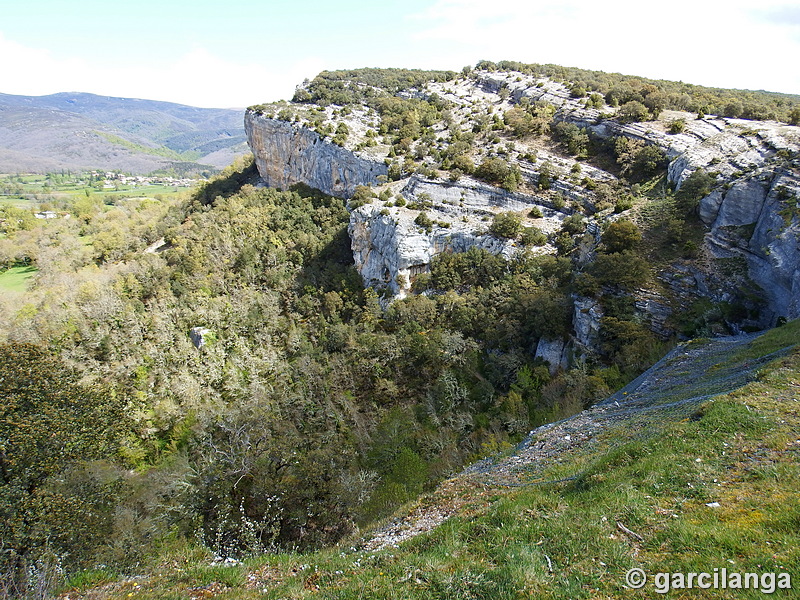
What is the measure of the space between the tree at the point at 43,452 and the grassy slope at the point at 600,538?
17.8ft

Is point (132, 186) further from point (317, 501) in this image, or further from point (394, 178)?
point (317, 501)

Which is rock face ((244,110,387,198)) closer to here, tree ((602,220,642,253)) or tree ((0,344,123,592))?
tree ((602,220,642,253))

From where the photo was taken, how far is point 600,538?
616 cm

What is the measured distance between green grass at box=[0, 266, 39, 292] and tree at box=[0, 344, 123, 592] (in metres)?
56.2

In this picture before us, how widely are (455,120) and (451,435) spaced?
163 feet

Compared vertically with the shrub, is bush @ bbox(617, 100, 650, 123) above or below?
above

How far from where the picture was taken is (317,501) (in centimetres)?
1566

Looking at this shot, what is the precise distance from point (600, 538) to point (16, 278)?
85.3m

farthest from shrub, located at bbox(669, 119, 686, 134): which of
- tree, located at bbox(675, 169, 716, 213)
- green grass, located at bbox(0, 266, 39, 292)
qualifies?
green grass, located at bbox(0, 266, 39, 292)

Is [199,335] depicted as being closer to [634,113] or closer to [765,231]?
[765,231]

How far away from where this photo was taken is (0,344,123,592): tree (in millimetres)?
11320

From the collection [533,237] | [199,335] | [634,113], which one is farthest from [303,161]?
[634,113]

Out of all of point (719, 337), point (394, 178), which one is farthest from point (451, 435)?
point (394, 178)

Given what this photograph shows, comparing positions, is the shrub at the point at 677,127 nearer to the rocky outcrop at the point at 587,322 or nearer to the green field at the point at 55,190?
the rocky outcrop at the point at 587,322
